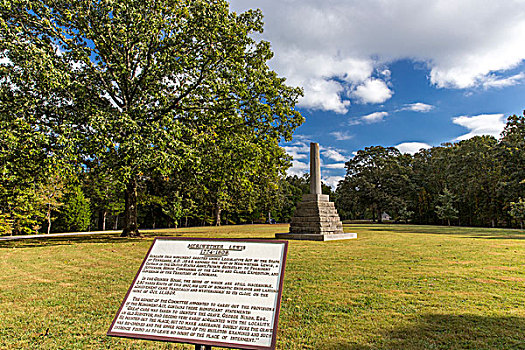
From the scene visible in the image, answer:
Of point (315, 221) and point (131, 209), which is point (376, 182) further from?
point (131, 209)

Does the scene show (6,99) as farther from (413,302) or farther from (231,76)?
(413,302)

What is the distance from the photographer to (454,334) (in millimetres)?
4238

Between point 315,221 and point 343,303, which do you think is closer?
point 343,303

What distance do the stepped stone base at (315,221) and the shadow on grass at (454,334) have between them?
11748 millimetres

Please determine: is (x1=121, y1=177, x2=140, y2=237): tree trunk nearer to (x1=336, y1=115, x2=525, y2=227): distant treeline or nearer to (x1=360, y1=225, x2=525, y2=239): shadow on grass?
(x1=360, y1=225, x2=525, y2=239): shadow on grass

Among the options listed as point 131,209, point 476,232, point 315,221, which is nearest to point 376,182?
point 476,232

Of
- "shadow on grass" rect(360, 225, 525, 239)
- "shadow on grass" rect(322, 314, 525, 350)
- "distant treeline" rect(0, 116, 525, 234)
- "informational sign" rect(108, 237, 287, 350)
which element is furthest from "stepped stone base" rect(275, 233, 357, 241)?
"informational sign" rect(108, 237, 287, 350)

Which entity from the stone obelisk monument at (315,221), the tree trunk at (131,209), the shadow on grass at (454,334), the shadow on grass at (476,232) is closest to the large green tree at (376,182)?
the shadow on grass at (476,232)

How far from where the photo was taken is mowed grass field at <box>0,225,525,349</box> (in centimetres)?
417

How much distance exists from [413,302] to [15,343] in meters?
5.99

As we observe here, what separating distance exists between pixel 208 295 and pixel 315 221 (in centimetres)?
1432

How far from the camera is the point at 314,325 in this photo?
4625 mm

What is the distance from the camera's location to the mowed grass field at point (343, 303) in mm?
4166

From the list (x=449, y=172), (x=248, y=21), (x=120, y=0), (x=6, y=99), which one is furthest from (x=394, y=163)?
(x=6, y=99)
